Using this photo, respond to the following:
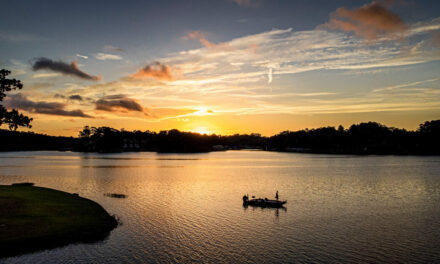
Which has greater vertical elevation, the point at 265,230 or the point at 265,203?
the point at 265,203

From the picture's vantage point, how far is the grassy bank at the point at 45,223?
29.6m

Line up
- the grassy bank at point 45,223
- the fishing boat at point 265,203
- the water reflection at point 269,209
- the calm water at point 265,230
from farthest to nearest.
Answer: the fishing boat at point 265,203 < the water reflection at point 269,209 < the calm water at point 265,230 < the grassy bank at point 45,223

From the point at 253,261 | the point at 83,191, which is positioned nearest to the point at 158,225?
the point at 253,261

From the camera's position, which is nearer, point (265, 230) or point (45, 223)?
point (45, 223)

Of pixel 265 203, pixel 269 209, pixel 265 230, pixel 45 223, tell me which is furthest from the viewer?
pixel 265 203

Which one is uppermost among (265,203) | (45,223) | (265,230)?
(45,223)

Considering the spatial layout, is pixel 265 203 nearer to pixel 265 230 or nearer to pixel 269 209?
pixel 269 209

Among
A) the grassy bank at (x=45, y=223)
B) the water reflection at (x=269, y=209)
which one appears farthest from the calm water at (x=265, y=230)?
the grassy bank at (x=45, y=223)

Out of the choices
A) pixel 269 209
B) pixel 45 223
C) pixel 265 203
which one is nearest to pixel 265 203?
pixel 265 203

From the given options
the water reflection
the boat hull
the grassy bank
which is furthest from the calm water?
the boat hull

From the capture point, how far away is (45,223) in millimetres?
Answer: 34625

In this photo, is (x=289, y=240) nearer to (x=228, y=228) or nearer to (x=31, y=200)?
(x=228, y=228)

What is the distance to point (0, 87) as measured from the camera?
44.4m

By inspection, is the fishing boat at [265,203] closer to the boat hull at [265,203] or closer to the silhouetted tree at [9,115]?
the boat hull at [265,203]
